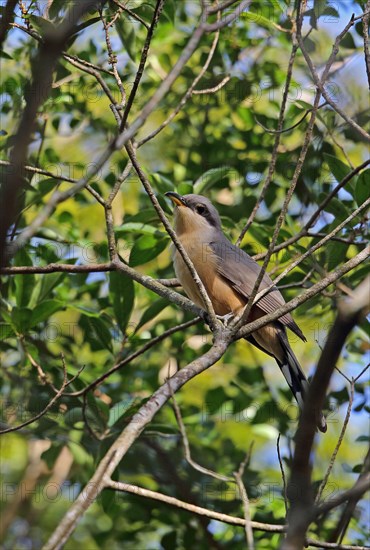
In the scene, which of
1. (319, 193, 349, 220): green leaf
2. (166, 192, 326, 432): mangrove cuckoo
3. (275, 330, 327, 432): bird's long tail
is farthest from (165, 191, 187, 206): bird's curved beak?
(275, 330, 327, 432): bird's long tail

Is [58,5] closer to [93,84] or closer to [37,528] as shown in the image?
[93,84]

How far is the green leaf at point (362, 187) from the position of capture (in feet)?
15.9

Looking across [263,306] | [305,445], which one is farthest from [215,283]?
[305,445]

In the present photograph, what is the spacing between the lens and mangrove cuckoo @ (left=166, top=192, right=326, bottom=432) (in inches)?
213

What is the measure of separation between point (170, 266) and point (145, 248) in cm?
121

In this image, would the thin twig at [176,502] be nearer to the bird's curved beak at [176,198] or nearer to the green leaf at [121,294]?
the green leaf at [121,294]

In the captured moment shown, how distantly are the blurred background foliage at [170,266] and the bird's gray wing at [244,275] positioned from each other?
0.49ft

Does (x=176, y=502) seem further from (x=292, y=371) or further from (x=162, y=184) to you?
(x=162, y=184)

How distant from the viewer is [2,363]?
240 inches

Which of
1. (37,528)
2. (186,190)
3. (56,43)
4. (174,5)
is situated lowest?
(37,528)

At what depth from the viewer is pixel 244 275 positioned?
5508 millimetres

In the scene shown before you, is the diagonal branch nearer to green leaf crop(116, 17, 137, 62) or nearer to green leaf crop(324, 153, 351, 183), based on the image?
green leaf crop(324, 153, 351, 183)

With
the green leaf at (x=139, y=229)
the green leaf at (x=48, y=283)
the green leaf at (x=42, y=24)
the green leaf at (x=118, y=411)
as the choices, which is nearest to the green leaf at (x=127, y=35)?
the green leaf at (x=42, y=24)

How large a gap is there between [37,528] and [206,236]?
4.17 meters
